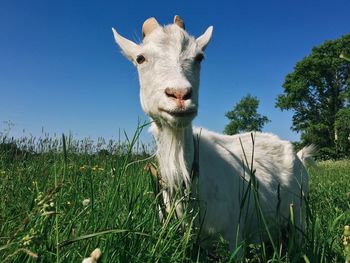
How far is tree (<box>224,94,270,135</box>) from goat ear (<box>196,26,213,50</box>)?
6586cm

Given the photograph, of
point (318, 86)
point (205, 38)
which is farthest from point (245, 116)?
point (205, 38)

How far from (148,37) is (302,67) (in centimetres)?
5837

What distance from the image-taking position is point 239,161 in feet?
14.7

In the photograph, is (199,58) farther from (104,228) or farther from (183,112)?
(104,228)

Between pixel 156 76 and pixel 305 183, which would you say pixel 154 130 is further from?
pixel 305 183

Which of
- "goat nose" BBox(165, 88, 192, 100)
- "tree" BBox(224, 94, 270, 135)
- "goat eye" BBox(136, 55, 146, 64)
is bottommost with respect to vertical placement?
"goat nose" BBox(165, 88, 192, 100)

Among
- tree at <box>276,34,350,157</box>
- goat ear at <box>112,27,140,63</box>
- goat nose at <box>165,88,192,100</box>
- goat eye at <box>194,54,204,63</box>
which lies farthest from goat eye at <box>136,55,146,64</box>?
tree at <box>276,34,350,157</box>

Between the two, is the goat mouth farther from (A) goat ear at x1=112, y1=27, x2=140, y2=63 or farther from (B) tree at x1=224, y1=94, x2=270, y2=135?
(B) tree at x1=224, y1=94, x2=270, y2=135

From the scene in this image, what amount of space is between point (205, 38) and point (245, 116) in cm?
6754

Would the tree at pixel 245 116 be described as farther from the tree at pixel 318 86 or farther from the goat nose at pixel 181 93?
the goat nose at pixel 181 93

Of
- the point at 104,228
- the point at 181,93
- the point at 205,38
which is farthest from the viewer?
the point at 205,38

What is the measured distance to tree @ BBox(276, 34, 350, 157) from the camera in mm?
56594

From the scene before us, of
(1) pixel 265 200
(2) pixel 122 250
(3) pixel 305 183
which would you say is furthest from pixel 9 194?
(3) pixel 305 183

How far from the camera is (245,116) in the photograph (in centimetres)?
7100
